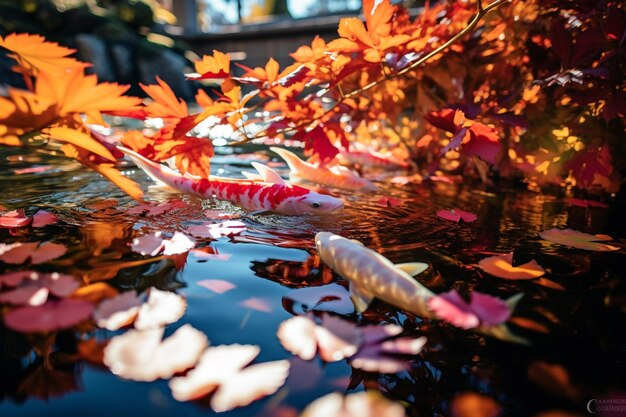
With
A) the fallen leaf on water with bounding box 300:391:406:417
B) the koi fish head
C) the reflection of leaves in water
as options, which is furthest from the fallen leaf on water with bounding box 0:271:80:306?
the koi fish head

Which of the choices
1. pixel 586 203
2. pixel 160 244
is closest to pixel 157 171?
pixel 160 244

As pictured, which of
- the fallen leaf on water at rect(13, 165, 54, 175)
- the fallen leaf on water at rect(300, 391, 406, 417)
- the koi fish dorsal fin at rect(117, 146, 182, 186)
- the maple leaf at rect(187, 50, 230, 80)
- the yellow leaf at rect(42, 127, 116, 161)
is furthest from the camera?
the fallen leaf on water at rect(13, 165, 54, 175)

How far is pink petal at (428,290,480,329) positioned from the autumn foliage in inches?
26.7

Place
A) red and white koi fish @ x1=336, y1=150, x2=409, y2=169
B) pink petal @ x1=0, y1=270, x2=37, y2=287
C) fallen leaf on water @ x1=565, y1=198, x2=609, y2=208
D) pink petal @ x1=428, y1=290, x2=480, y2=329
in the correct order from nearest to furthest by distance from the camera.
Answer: pink petal @ x1=428, y1=290, x2=480, y2=329
pink petal @ x1=0, y1=270, x2=37, y2=287
fallen leaf on water @ x1=565, y1=198, x2=609, y2=208
red and white koi fish @ x1=336, y1=150, x2=409, y2=169

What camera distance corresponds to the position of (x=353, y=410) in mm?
665

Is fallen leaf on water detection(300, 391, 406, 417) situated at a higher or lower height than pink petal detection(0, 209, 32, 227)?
lower

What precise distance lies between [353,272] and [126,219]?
1.00 metres

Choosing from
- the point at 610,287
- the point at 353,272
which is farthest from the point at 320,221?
the point at 610,287

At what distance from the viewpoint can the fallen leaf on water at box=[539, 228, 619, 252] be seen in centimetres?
143

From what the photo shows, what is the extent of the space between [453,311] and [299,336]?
327 millimetres

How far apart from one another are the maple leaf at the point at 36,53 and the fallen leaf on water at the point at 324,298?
3.05 ft

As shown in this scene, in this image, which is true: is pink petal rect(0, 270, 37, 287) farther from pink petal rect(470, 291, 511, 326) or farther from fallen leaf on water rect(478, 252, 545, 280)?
fallen leaf on water rect(478, 252, 545, 280)

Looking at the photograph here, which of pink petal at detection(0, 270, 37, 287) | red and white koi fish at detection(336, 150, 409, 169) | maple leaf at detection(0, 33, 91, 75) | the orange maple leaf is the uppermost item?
the orange maple leaf

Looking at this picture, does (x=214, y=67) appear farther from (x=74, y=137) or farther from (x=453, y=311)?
(x=453, y=311)
